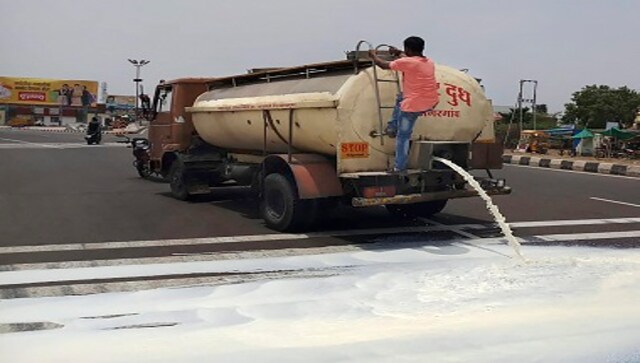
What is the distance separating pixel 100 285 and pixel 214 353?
2.11 metres

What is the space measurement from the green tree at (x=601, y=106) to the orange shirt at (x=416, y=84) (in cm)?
4763

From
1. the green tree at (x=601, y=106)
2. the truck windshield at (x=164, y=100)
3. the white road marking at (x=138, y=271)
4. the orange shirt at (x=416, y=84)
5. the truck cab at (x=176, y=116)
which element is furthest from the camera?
the green tree at (x=601, y=106)

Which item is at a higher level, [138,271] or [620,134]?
[620,134]

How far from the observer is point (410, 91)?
730cm

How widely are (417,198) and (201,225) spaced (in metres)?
3.08

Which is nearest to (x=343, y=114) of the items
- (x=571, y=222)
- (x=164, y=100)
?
(x=571, y=222)

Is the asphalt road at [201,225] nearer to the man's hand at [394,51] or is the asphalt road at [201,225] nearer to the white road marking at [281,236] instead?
the white road marking at [281,236]

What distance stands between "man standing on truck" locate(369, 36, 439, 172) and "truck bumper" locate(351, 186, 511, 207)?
0.34m

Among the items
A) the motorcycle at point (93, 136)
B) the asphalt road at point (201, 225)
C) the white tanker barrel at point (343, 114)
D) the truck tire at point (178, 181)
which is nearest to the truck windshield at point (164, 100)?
the truck tire at point (178, 181)

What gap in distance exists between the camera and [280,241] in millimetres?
7773

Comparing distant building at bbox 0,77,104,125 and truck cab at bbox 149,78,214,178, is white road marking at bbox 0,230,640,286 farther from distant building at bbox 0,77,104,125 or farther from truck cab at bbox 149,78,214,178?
distant building at bbox 0,77,104,125

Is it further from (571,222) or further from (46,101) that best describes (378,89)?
(46,101)

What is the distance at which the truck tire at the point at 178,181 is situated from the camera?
11352mm

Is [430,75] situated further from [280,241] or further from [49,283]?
[49,283]
